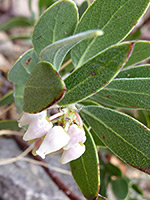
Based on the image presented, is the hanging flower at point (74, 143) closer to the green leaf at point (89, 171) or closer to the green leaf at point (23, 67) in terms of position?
the green leaf at point (89, 171)

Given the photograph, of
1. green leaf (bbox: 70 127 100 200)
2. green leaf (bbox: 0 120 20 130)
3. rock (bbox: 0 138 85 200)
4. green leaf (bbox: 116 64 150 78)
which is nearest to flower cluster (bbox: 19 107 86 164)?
green leaf (bbox: 70 127 100 200)

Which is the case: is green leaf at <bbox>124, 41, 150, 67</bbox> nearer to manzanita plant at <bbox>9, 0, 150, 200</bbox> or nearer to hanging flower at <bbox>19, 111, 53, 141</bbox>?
manzanita plant at <bbox>9, 0, 150, 200</bbox>

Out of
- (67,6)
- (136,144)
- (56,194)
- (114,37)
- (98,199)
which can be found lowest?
(56,194)

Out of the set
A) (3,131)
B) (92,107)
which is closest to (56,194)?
(3,131)

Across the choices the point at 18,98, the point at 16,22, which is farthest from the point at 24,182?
the point at 16,22

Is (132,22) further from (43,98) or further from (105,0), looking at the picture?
(43,98)

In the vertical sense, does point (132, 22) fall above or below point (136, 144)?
above

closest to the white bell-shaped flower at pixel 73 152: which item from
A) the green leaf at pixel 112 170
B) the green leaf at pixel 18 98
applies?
the green leaf at pixel 18 98
